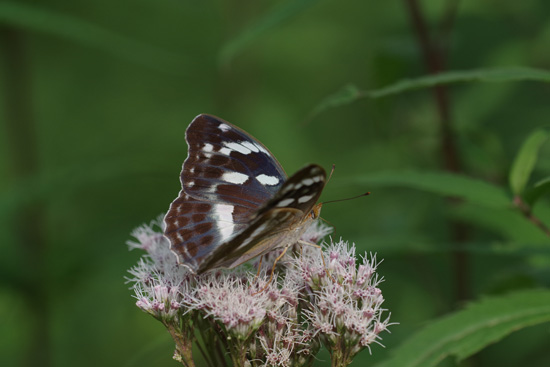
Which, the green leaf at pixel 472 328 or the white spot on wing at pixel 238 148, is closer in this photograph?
the green leaf at pixel 472 328

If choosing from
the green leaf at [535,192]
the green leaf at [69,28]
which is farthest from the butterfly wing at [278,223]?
the green leaf at [69,28]

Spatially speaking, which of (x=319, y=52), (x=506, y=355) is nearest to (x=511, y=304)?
(x=506, y=355)

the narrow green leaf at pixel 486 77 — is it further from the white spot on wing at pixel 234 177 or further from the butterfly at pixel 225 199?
the white spot on wing at pixel 234 177

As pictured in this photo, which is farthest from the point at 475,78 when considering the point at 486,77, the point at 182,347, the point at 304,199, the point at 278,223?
the point at 182,347

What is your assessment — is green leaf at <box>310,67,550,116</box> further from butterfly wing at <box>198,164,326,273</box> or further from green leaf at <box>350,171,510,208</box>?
green leaf at <box>350,171,510,208</box>

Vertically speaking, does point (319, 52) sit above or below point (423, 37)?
above

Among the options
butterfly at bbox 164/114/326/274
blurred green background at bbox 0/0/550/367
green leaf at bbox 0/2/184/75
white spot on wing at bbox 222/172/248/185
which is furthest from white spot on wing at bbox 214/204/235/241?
green leaf at bbox 0/2/184/75

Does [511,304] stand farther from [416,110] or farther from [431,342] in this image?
[416,110]
